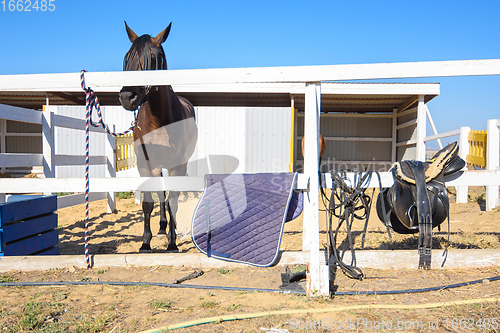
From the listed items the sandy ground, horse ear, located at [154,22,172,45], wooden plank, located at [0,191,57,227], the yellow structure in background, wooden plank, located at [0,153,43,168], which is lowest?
the sandy ground

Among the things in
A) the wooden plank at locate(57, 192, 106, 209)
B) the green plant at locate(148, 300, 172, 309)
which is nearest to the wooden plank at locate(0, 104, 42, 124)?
the wooden plank at locate(57, 192, 106, 209)

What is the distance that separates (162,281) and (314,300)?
113 centimetres

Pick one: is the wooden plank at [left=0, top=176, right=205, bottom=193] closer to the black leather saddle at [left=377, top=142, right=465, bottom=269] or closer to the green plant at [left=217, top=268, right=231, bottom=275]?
the green plant at [left=217, top=268, right=231, bottom=275]

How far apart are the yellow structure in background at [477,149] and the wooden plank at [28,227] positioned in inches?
279

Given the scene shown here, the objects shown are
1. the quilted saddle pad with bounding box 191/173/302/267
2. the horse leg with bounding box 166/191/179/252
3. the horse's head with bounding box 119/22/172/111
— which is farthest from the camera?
the horse leg with bounding box 166/191/179/252

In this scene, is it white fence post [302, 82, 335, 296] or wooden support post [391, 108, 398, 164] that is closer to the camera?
white fence post [302, 82, 335, 296]

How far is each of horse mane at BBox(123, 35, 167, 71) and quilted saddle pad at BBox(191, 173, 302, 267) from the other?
48.7 inches

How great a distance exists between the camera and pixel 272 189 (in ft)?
7.44

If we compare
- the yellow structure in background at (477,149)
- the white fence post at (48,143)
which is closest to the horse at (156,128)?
the white fence post at (48,143)

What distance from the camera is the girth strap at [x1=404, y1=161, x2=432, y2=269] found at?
2229 mm

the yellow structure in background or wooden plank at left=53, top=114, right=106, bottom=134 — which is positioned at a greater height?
wooden plank at left=53, top=114, right=106, bottom=134

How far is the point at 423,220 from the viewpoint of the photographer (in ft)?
7.30

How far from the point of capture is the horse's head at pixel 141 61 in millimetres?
2352

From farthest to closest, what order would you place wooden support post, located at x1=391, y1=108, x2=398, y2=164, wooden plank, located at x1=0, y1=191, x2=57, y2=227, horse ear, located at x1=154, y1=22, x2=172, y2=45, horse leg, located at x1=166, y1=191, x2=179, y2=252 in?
wooden support post, located at x1=391, y1=108, x2=398, y2=164, horse leg, located at x1=166, y1=191, x2=179, y2=252, horse ear, located at x1=154, y1=22, x2=172, y2=45, wooden plank, located at x1=0, y1=191, x2=57, y2=227
